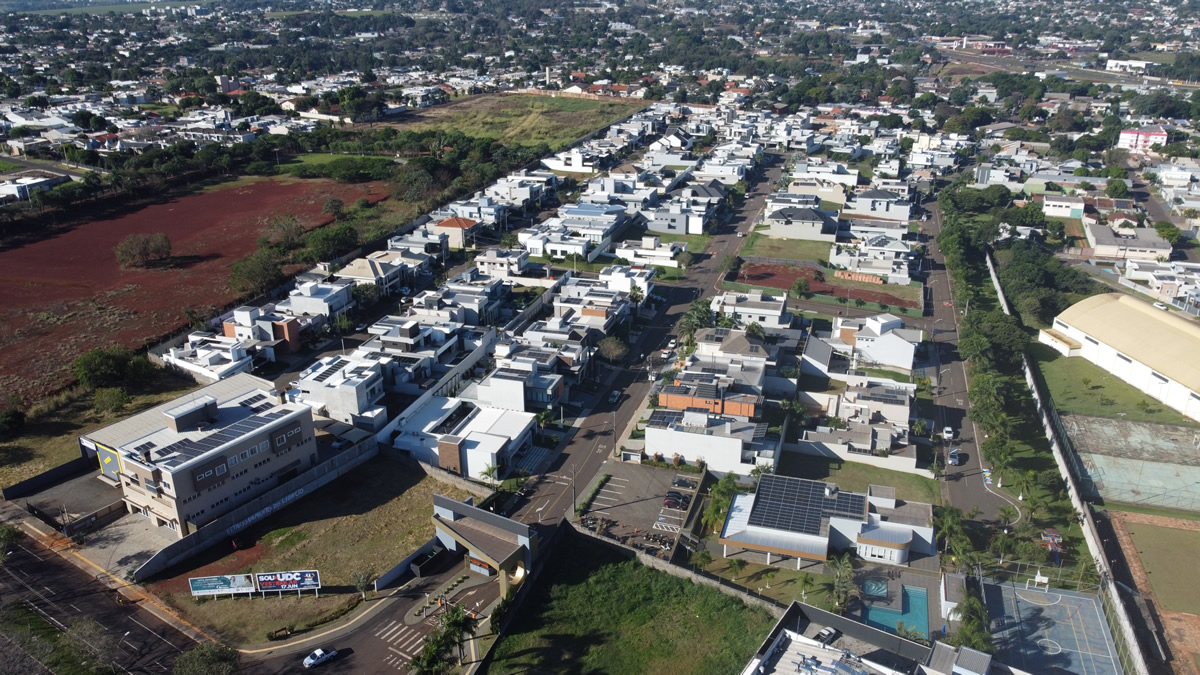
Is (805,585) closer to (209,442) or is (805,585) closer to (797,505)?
(797,505)

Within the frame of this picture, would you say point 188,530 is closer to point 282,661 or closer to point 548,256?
point 282,661

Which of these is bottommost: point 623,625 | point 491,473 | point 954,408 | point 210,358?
point 623,625

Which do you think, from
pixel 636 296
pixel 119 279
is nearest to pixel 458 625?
pixel 636 296

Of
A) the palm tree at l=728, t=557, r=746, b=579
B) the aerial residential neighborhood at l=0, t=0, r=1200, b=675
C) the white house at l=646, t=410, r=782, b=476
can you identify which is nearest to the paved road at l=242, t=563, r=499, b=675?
the aerial residential neighborhood at l=0, t=0, r=1200, b=675

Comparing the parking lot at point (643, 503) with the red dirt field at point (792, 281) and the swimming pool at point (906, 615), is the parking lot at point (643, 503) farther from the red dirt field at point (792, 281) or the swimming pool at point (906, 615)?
the red dirt field at point (792, 281)

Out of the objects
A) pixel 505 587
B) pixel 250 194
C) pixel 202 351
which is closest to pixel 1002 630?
pixel 505 587

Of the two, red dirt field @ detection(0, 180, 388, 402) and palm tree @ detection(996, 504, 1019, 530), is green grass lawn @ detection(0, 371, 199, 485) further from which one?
palm tree @ detection(996, 504, 1019, 530)

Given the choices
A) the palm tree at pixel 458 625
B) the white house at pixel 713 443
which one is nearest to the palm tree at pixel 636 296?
the white house at pixel 713 443
